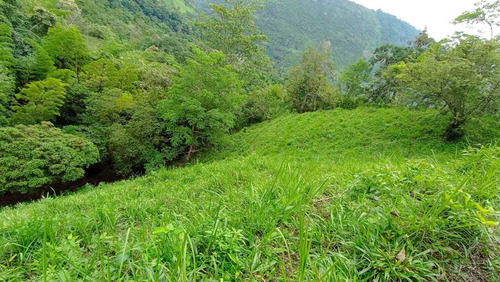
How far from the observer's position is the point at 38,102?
1095 centimetres

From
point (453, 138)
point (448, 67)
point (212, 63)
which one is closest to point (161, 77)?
point (212, 63)

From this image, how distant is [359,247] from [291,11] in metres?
147

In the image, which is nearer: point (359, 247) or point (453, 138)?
point (359, 247)

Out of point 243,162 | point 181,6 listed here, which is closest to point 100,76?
point 243,162

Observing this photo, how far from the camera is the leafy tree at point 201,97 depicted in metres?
10.6

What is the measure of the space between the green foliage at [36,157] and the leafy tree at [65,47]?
9.17 meters

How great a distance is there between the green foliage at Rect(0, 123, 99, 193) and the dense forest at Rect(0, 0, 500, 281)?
6 cm

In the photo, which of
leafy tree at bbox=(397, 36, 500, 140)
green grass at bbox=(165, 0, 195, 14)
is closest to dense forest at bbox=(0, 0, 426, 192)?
leafy tree at bbox=(397, 36, 500, 140)

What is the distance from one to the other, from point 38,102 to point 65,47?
771 centimetres

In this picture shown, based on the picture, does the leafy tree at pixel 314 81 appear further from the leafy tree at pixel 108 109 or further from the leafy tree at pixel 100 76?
the leafy tree at pixel 100 76

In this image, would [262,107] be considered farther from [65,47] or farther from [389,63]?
[389,63]

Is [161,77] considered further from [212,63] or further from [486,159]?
[486,159]

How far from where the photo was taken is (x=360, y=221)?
56.6 inches

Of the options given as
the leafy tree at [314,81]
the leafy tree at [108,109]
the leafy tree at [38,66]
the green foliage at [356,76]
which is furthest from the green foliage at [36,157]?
the green foliage at [356,76]
